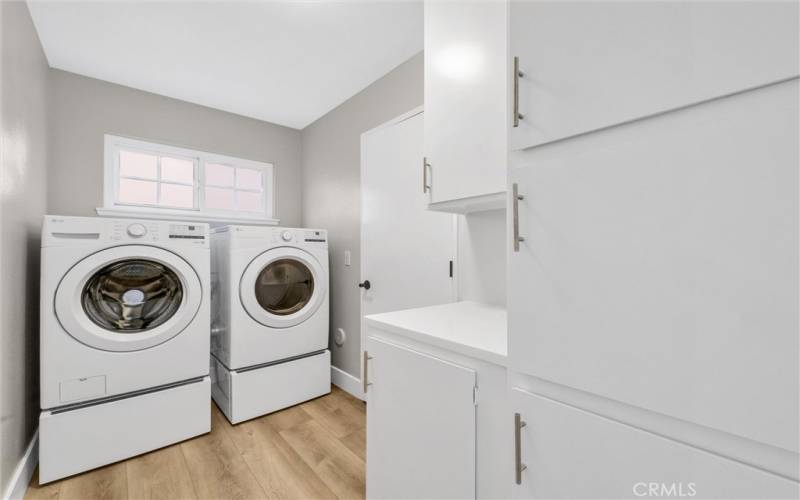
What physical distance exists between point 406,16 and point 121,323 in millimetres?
2247

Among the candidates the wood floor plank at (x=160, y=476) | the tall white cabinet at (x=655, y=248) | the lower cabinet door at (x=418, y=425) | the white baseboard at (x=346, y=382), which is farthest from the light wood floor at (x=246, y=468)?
the tall white cabinet at (x=655, y=248)

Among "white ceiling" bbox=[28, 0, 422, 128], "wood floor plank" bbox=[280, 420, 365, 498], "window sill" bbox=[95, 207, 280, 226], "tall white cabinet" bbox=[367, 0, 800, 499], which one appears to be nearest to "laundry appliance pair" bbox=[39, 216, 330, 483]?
"wood floor plank" bbox=[280, 420, 365, 498]

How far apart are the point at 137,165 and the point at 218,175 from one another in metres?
0.56

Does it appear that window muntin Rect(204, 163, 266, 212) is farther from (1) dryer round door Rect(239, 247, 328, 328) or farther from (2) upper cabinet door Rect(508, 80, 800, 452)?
(2) upper cabinet door Rect(508, 80, 800, 452)

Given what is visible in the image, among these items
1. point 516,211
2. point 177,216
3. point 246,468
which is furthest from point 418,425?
point 177,216

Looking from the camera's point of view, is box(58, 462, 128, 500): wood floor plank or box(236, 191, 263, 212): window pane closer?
box(58, 462, 128, 500): wood floor plank

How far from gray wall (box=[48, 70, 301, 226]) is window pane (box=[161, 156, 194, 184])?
0.16 m

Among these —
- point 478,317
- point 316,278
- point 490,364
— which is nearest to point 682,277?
point 490,364

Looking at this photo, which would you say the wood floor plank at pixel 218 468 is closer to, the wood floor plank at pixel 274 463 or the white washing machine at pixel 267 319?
the wood floor plank at pixel 274 463

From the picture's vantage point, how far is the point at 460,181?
125 centimetres

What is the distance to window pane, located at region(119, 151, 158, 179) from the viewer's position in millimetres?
2552

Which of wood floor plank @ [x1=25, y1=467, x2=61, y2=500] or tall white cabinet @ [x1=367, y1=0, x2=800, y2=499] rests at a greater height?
tall white cabinet @ [x1=367, y1=0, x2=800, y2=499]

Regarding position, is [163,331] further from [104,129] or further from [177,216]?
[104,129]

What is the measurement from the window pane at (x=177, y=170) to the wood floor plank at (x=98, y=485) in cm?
200
